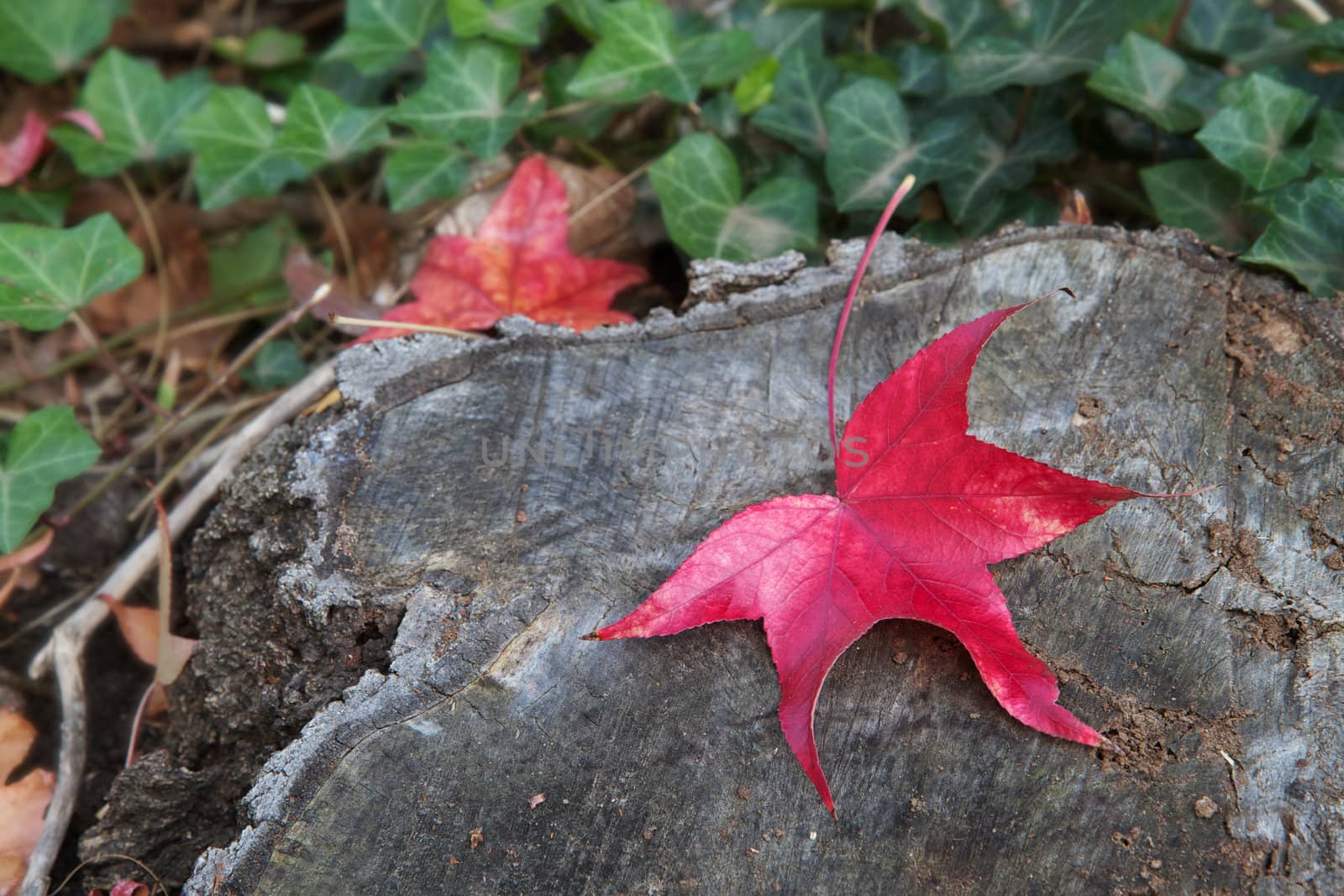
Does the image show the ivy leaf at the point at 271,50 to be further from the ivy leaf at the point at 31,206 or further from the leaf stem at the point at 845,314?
the leaf stem at the point at 845,314

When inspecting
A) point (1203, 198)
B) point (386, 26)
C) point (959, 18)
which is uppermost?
point (386, 26)

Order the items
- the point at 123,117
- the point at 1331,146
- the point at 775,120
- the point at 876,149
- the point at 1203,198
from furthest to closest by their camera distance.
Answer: the point at 123,117 → the point at 775,120 → the point at 876,149 → the point at 1203,198 → the point at 1331,146

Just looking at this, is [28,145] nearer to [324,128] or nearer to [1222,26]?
[324,128]

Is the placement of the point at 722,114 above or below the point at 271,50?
below

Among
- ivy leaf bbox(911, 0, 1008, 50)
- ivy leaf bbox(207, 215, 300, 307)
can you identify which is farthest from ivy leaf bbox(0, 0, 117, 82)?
ivy leaf bbox(911, 0, 1008, 50)

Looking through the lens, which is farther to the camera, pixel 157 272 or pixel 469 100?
pixel 157 272

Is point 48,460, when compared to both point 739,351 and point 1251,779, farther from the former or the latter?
point 1251,779

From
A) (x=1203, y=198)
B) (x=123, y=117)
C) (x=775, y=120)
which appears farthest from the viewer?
(x=123, y=117)

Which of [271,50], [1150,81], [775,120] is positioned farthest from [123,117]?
[1150,81]
